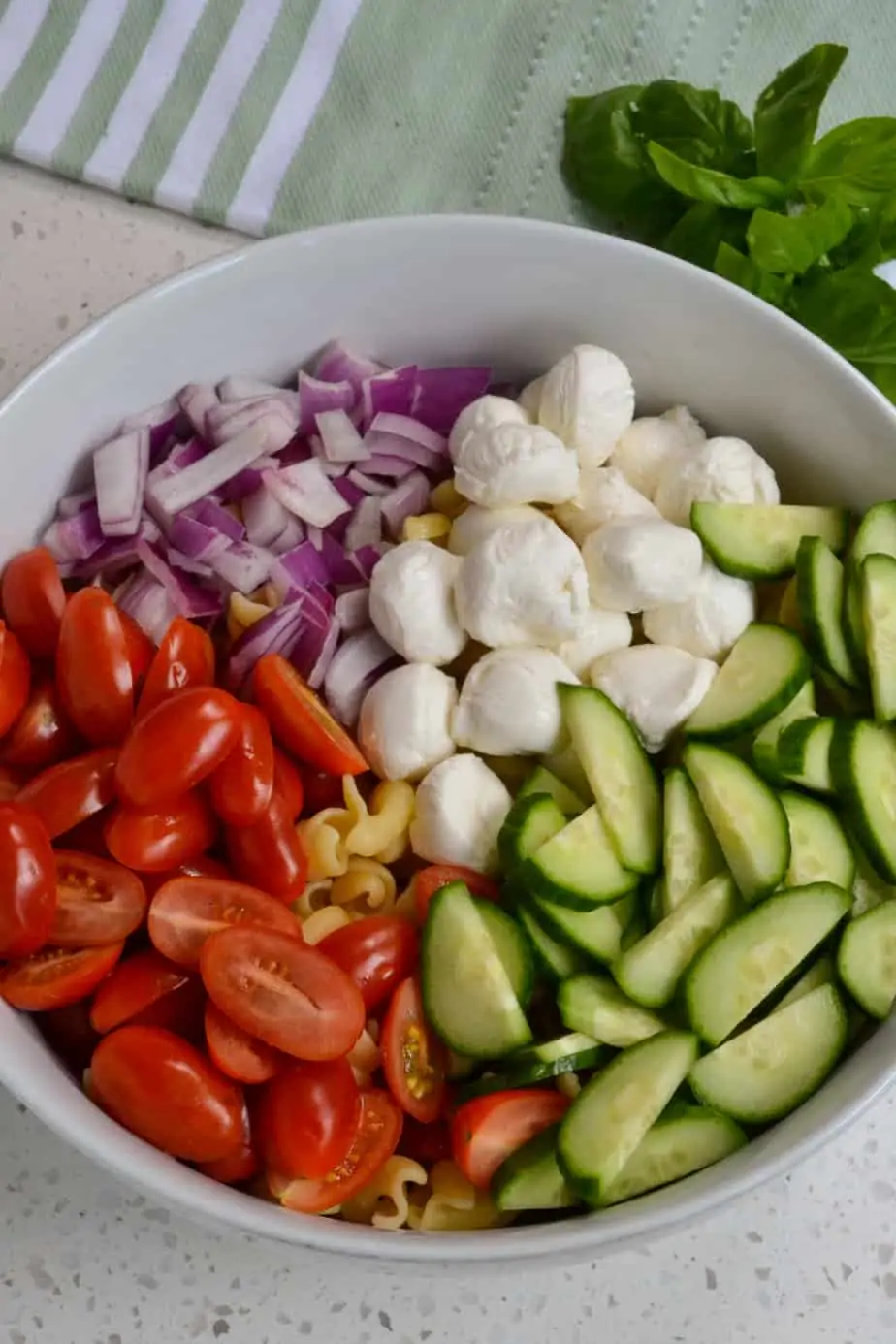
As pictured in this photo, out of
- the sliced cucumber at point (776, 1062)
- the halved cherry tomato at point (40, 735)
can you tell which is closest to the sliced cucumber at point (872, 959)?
the sliced cucumber at point (776, 1062)

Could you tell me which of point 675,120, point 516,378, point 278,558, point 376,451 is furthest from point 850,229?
point 278,558

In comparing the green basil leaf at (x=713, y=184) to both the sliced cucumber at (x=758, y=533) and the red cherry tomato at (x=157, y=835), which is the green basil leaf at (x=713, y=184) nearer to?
the sliced cucumber at (x=758, y=533)

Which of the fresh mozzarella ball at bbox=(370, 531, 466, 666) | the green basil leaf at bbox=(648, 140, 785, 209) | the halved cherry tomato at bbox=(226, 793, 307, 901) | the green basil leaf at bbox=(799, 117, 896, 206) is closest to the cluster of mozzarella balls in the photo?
the fresh mozzarella ball at bbox=(370, 531, 466, 666)

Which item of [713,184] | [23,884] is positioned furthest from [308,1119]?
[713,184]

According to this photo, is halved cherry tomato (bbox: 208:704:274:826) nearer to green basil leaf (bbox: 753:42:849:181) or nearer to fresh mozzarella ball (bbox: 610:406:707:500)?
fresh mozzarella ball (bbox: 610:406:707:500)

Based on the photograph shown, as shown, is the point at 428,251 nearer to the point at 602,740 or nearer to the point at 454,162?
the point at 454,162

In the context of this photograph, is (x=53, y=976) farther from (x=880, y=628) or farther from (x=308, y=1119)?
(x=880, y=628)
